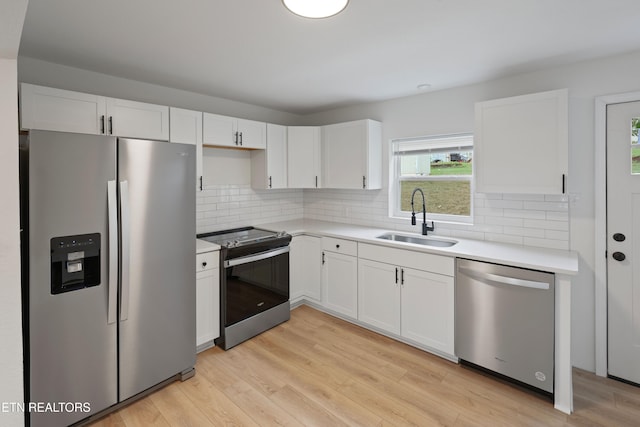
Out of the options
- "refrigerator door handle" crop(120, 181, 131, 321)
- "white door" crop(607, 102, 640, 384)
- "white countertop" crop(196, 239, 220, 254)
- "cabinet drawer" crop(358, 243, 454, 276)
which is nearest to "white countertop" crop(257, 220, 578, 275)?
"cabinet drawer" crop(358, 243, 454, 276)

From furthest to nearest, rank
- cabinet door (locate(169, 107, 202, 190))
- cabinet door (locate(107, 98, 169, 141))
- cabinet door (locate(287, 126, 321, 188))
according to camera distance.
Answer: cabinet door (locate(287, 126, 321, 188)), cabinet door (locate(169, 107, 202, 190)), cabinet door (locate(107, 98, 169, 141))

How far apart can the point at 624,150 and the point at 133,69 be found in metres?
3.83

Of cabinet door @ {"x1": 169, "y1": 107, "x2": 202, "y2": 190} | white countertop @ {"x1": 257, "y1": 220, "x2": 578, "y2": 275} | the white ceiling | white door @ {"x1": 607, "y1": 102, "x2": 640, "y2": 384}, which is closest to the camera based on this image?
the white ceiling

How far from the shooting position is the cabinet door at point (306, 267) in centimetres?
356

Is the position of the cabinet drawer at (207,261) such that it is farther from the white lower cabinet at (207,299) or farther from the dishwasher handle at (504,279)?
the dishwasher handle at (504,279)

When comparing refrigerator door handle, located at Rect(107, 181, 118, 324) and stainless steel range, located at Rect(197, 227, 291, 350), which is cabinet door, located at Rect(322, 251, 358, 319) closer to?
stainless steel range, located at Rect(197, 227, 291, 350)

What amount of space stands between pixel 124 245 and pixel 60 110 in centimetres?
111

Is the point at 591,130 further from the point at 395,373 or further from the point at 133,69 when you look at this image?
the point at 133,69

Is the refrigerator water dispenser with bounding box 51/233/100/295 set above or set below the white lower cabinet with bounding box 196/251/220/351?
above

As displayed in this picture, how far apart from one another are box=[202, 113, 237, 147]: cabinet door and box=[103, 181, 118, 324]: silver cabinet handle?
1.25 m

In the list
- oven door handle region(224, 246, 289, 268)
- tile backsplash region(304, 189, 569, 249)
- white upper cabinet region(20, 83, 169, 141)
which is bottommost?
oven door handle region(224, 246, 289, 268)

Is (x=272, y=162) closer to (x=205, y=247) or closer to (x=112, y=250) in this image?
(x=205, y=247)

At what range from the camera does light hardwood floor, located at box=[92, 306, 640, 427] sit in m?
2.00

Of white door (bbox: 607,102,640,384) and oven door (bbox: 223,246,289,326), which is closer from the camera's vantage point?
white door (bbox: 607,102,640,384)
